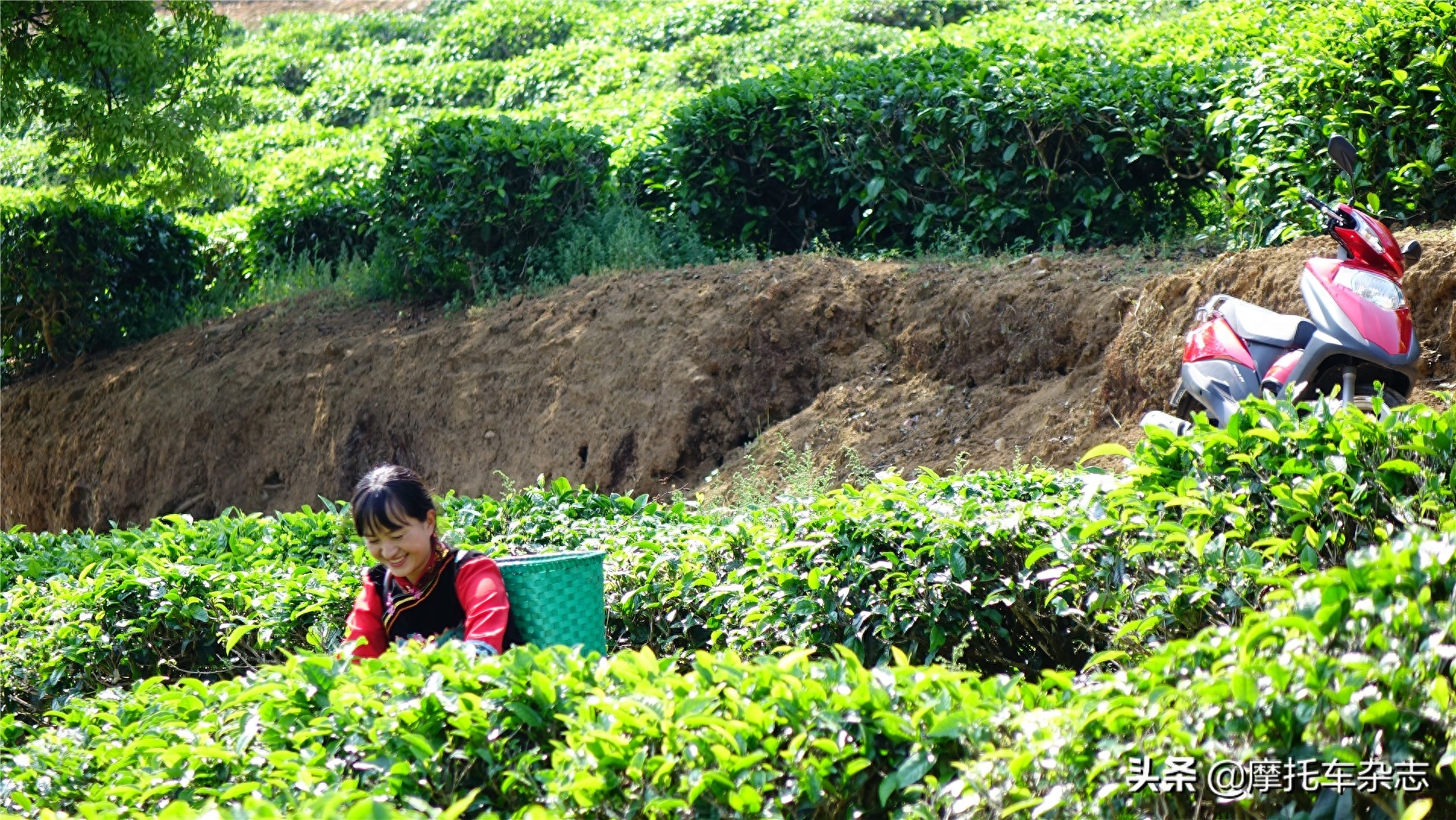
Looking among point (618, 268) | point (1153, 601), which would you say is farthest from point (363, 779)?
point (618, 268)

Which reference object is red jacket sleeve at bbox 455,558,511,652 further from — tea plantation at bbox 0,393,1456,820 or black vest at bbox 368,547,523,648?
tea plantation at bbox 0,393,1456,820

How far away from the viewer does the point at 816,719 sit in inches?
98.0

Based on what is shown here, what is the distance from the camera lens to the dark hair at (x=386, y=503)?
3.79 metres

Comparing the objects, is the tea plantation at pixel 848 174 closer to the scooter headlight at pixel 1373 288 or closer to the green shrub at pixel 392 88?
the scooter headlight at pixel 1373 288

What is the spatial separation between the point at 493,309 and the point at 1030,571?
6511 millimetres

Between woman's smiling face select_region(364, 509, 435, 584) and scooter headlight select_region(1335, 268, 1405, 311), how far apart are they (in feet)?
10.7

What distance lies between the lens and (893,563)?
12.7ft

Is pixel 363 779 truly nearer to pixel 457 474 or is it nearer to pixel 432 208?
pixel 457 474

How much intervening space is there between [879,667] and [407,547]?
144 centimetres

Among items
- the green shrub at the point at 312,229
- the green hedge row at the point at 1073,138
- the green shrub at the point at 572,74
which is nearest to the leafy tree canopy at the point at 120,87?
the green shrub at the point at 312,229

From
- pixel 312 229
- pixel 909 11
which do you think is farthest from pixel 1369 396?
pixel 909 11

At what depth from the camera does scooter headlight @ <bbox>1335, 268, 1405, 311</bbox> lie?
505cm

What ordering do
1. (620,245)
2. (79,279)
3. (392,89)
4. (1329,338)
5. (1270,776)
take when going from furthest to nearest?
(392,89)
(79,279)
(620,245)
(1329,338)
(1270,776)

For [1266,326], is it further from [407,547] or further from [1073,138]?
[1073,138]
